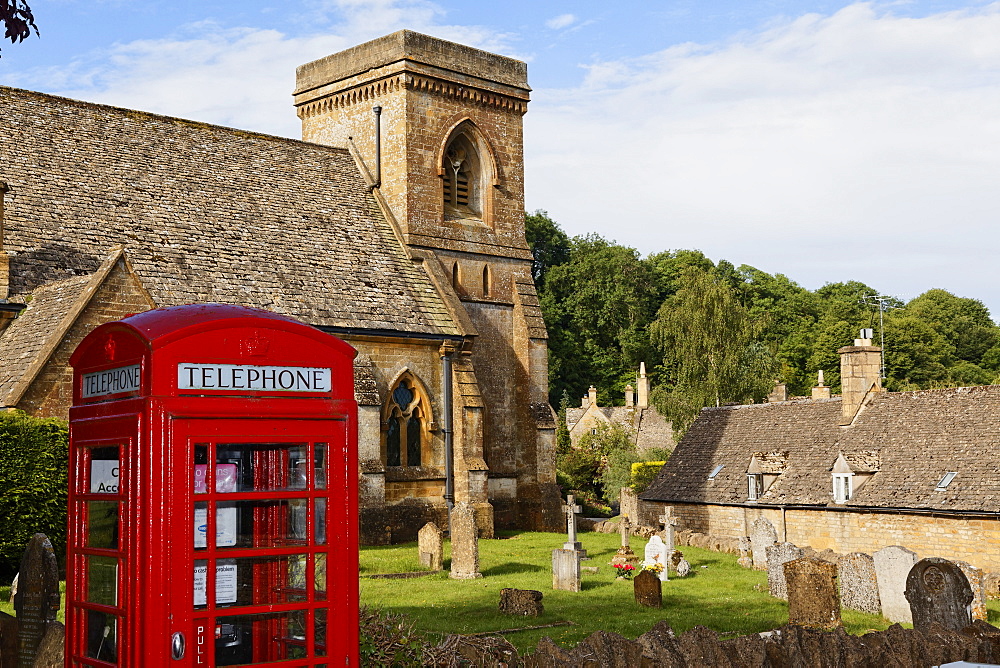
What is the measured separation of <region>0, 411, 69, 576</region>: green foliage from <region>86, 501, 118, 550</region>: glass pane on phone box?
12834 mm

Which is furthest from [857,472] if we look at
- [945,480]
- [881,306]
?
[881,306]

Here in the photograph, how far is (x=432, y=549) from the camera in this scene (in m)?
23.9

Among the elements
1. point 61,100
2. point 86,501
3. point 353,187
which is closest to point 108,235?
point 61,100

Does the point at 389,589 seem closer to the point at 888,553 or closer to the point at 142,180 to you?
the point at 888,553

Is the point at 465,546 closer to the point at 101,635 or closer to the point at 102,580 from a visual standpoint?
the point at 101,635

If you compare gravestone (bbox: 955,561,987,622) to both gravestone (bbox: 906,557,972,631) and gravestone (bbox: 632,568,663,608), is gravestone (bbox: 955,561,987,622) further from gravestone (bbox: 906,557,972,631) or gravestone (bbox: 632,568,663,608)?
gravestone (bbox: 906,557,972,631)

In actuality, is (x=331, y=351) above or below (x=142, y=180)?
below

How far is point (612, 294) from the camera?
80.4m

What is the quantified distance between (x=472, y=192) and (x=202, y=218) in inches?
383

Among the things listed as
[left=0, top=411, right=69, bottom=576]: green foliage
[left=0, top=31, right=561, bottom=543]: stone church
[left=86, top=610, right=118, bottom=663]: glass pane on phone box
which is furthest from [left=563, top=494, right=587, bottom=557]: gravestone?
[left=86, top=610, right=118, bottom=663]: glass pane on phone box

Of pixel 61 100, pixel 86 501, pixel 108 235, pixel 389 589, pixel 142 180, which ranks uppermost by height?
pixel 61 100

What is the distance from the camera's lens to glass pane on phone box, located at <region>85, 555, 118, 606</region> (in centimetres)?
690

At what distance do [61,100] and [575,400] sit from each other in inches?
2010

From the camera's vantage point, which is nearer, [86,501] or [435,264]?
[86,501]
